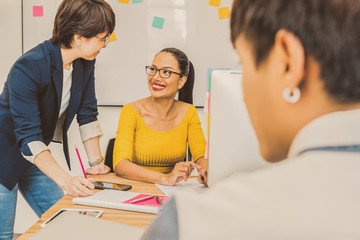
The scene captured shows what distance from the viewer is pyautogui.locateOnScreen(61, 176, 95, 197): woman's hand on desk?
1.05 m

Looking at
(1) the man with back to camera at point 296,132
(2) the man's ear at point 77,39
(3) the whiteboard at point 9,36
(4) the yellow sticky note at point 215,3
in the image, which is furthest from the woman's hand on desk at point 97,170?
(4) the yellow sticky note at point 215,3

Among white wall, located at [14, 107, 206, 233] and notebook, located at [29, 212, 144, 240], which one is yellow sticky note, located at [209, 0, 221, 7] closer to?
white wall, located at [14, 107, 206, 233]

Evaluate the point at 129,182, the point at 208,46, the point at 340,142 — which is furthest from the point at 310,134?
the point at 208,46

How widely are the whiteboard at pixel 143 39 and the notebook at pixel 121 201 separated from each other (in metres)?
1.42

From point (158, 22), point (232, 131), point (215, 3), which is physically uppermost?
point (215, 3)

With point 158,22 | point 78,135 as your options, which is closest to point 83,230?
point 78,135

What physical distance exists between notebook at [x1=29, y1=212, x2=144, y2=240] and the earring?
533mm

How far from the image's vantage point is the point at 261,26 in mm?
338

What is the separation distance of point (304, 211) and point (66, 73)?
54.0 inches

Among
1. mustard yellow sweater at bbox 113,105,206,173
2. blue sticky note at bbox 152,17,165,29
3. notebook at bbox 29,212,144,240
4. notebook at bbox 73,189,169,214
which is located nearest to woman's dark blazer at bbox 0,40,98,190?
mustard yellow sweater at bbox 113,105,206,173

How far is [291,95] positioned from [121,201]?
78 cm

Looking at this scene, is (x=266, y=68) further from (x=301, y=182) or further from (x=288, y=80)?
(x=301, y=182)

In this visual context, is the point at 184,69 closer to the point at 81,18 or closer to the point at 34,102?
the point at 81,18

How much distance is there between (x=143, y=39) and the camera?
2.37 metres
